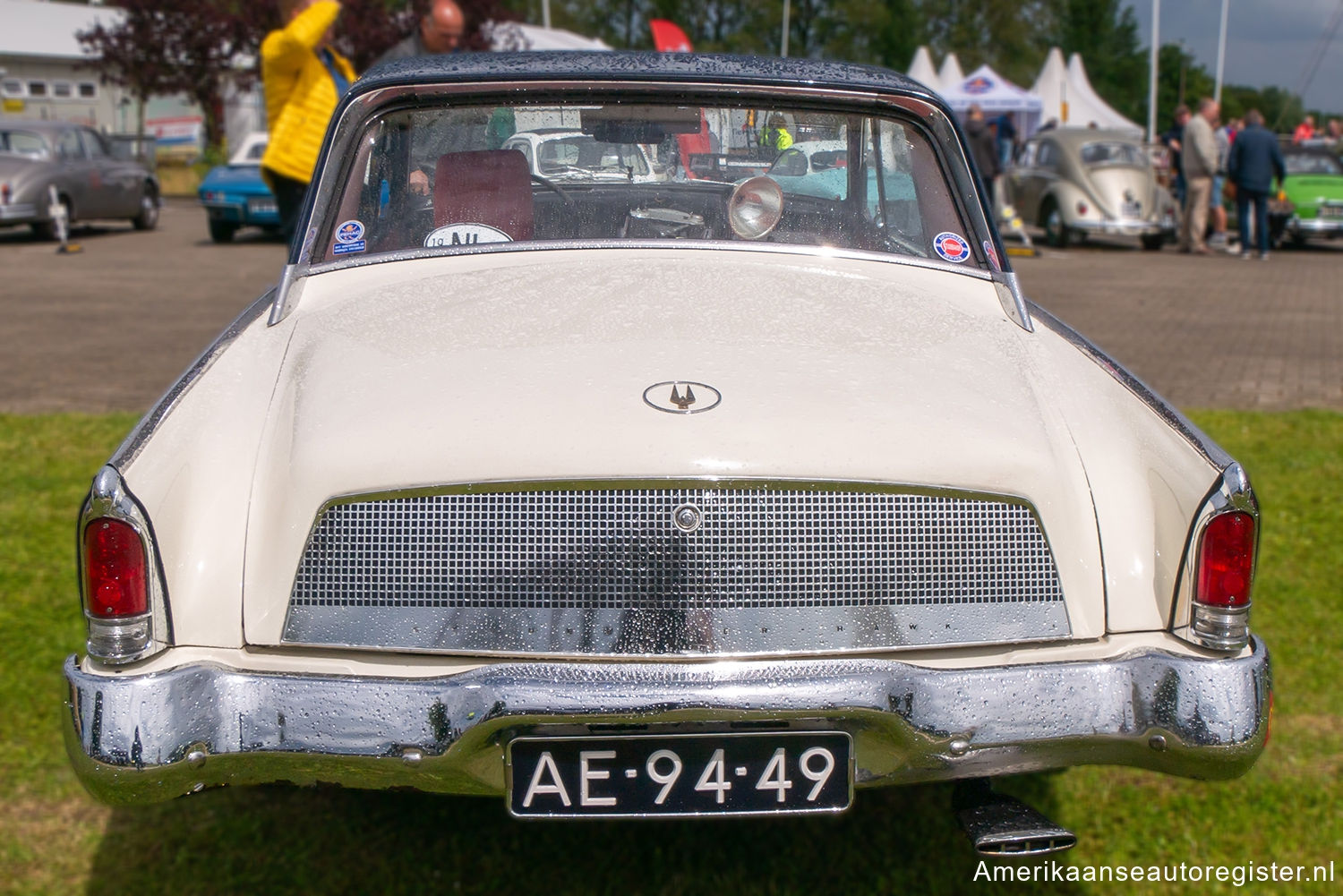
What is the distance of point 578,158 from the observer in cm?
322

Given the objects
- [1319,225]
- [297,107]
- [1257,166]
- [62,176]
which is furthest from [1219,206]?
[62,176]

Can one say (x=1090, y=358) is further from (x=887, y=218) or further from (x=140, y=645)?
(x=140, y=645)

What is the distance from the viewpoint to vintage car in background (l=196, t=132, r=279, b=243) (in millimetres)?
18000

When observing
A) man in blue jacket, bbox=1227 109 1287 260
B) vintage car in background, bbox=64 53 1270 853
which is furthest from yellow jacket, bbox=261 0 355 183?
man in blue jacket, bbox=1227 109 1287 260

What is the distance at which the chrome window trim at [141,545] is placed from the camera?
85.2 inches

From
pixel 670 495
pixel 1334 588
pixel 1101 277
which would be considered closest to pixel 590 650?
pixel 670 495

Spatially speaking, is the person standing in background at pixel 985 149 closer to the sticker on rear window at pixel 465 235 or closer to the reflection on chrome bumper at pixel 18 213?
the reflection on chrome bumper at pixel 18 213

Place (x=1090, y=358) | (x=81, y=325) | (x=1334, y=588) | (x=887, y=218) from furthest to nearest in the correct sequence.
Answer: (x=81, y=325), (x=1334, y=588), (x=887, y=218), (x=1090, y=358)

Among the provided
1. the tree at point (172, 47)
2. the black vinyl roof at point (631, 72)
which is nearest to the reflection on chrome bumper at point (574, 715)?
the black vinyl roof at point (631, 72)

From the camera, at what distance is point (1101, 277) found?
1473 cm

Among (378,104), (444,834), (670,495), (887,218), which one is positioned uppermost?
(378,104)

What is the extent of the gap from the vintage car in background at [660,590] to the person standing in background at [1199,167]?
15.8m

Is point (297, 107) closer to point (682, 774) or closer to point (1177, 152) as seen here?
point (682, 774)

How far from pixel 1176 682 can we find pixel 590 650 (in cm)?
101
